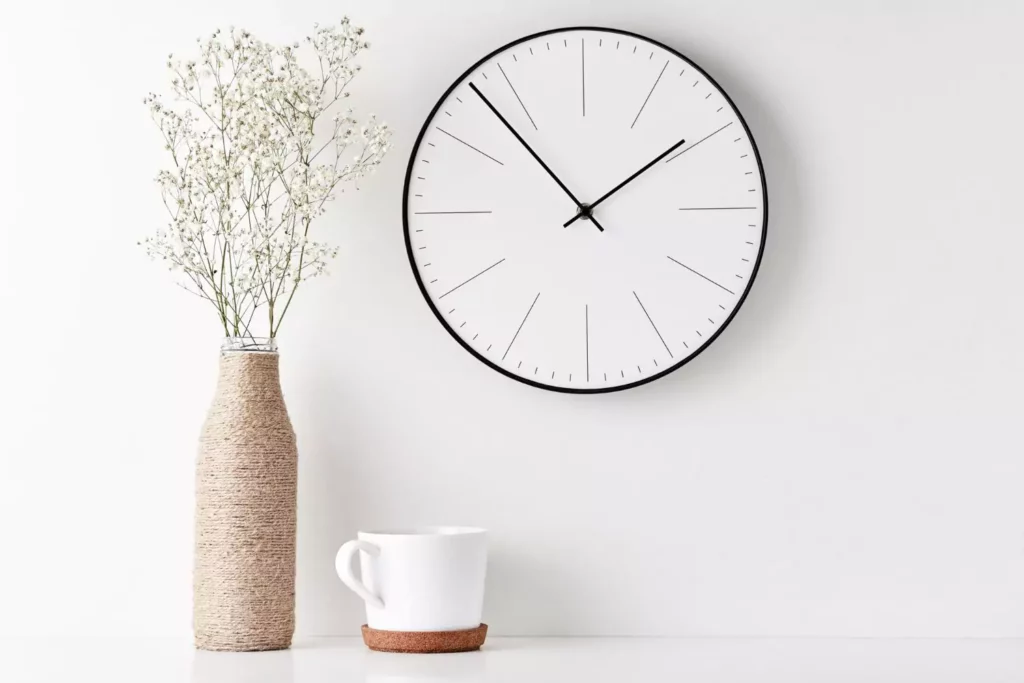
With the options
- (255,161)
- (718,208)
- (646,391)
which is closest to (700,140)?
(718,208)

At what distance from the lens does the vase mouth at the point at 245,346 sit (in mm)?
1097

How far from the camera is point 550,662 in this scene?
1.00m

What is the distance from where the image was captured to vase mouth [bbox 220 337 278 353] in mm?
1097

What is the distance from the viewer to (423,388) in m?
1.19

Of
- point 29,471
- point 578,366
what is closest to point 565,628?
point 578,366

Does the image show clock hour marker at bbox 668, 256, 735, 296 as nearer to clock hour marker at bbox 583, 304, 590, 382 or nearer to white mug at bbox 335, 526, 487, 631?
clock hour marker at bbox 583, 304, 590, 382

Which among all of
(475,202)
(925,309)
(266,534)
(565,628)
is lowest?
(565,628)

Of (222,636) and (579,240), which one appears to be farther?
(579,240)

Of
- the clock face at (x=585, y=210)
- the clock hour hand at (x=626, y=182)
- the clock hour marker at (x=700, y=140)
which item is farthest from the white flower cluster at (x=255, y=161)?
the clock hour marker at (x=700, y=140)

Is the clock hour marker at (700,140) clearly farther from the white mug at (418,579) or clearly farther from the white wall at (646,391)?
the white mug at (418,579)

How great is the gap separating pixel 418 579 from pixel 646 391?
1.17 feet

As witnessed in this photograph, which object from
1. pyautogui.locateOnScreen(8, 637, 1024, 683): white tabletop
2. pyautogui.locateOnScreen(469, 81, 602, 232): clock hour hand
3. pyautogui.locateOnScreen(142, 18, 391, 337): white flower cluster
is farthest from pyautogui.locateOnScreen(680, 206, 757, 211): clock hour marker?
pyautogui.locateOnScreen(8, 637, 1024, 683): white tabletop

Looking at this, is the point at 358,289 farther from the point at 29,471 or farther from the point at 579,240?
the point at 29,471

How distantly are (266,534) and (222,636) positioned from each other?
0.12 metres
